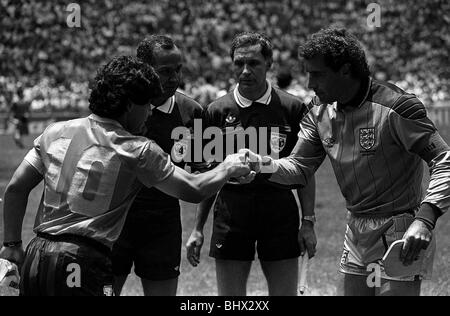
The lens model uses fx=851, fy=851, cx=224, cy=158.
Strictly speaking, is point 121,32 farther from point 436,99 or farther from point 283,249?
point 283,249

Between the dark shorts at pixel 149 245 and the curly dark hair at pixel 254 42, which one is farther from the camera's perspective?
the curly dark hair at pixel 254 42

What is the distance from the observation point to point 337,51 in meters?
4.45

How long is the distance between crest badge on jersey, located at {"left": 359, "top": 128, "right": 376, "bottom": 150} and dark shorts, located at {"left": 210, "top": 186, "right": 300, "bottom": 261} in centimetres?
132

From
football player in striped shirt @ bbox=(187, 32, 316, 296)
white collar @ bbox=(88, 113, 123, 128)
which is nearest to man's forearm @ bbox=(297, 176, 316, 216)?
football player in striped shirt @ bbox=(187, 32, 316, 296)

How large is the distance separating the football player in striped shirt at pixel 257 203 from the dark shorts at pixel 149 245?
252 millimetres

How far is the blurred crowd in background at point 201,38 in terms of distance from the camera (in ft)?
55.6

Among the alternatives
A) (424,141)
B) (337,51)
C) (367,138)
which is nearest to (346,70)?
(337,51)

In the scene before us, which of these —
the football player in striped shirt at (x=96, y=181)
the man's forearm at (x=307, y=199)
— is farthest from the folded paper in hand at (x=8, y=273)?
the man's forearm at (x=307, y=199)

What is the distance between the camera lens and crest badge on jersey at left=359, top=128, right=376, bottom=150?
14.6 feet

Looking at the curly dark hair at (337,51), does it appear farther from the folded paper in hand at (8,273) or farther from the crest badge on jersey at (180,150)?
the folded paper in hand at (8,273)

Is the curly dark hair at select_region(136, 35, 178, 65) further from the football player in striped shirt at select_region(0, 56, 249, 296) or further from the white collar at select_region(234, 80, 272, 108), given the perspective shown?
the football player in striped shirt at select_region(0, 56, 249, 296)

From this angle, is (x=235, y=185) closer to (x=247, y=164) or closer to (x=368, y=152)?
(x=247, y=164)

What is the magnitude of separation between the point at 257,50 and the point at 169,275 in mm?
1606
